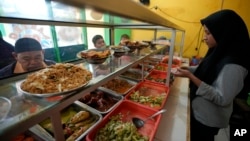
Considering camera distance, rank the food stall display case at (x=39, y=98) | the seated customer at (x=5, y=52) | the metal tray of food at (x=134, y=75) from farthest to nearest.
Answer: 1. the metal tray of food at (x=134, y=75)
2. the seated customer at (x=5, y=52)
3. the food stall display case at (x=39, y=98)

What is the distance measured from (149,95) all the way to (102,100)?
463 millimetres

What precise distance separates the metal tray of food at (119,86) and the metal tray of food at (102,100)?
0.15ft

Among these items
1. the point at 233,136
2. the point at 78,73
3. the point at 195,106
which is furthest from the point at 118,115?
the point at 233,136

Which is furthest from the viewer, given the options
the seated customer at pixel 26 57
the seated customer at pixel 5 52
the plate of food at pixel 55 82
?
the seated customer at pixel 5 52

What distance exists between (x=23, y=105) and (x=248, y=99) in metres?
2.87

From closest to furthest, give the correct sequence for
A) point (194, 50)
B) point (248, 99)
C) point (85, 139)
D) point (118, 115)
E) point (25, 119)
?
point (25, 119) < point (85, 139) < point (118, 115) < point (248, 99) < point (194, 50)

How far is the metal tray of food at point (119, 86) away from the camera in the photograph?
127 cm

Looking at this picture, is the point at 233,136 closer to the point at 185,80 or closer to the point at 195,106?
the point at 185,80

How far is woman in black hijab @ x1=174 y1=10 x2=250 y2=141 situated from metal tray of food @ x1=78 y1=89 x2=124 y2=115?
2.15 feet

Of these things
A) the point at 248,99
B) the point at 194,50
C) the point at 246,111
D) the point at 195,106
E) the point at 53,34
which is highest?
the point at 53,34

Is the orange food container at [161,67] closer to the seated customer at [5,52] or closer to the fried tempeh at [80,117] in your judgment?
the fried tempeh at [80,117]

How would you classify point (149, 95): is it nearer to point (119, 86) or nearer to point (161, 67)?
point (119, 86)

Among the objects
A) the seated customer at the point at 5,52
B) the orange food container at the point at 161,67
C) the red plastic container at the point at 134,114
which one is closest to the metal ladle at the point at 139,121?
the red plastic container at the point at 134,114

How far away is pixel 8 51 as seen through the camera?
1.49m
